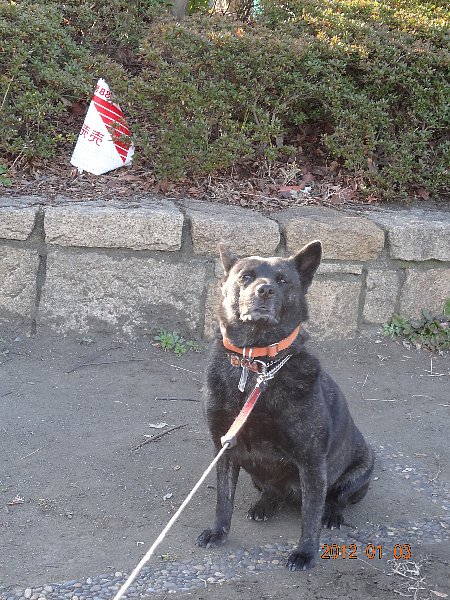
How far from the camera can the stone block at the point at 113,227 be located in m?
5.58

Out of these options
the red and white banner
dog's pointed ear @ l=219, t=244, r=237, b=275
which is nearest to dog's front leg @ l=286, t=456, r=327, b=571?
dog's pointed ear @ l=219, t=244, r=237, b=275

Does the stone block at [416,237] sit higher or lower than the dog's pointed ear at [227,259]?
higher

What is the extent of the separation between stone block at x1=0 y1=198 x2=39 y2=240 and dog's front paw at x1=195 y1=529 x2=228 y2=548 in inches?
110

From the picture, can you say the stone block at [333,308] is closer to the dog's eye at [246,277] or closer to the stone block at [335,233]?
the stone block at [335,233]

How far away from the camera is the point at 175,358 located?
5.79m

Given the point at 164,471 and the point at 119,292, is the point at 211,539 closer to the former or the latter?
the point at 164,471

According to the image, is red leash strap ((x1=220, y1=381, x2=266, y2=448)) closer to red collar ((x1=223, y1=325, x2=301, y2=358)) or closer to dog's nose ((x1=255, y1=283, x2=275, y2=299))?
red collar ((x1=223, y1=325, x2=301, y2=358))

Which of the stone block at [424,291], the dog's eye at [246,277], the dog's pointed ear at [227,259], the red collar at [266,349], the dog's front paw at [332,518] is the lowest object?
the dog's front paw at [332,518]

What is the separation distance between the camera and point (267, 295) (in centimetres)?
350

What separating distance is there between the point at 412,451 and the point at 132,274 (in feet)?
7.66

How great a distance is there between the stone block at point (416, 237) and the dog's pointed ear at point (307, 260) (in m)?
2.43

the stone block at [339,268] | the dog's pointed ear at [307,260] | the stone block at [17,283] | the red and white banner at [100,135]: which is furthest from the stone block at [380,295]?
the stone block at [17,283]

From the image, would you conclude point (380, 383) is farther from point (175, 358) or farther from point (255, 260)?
point (255, 260)

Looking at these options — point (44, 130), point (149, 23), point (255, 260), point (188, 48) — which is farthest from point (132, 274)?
point (149, 23)
